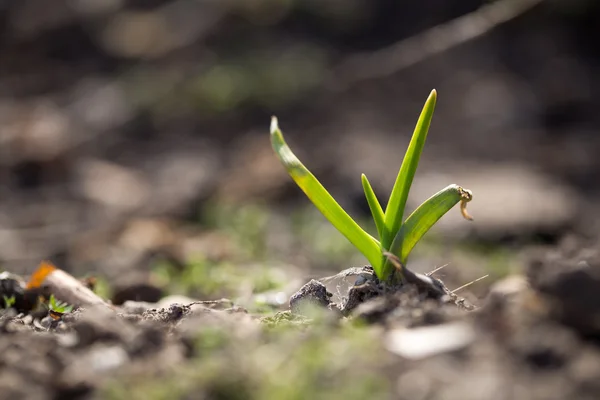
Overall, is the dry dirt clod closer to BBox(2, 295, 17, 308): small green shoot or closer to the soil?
the soil

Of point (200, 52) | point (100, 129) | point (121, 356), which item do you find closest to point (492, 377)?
point (121, 356)

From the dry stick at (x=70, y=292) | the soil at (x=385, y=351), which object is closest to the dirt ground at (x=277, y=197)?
the soil at (x=385, y=351)

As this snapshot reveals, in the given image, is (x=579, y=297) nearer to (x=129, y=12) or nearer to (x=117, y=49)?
(x=117, y=49)

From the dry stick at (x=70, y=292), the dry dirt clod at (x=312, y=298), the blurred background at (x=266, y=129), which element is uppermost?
the blurred background at (x=266, y=129)

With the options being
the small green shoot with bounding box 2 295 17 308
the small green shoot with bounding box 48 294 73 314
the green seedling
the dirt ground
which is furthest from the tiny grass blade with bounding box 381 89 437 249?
the small green shoot with bounding box 2 295 17 308

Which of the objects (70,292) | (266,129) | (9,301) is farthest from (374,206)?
(266,129)

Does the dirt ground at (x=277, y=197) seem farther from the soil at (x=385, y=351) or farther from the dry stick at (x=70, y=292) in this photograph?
the dry stick at (x=70, y=292)

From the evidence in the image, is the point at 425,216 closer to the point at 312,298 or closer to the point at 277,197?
the point at 312,298
